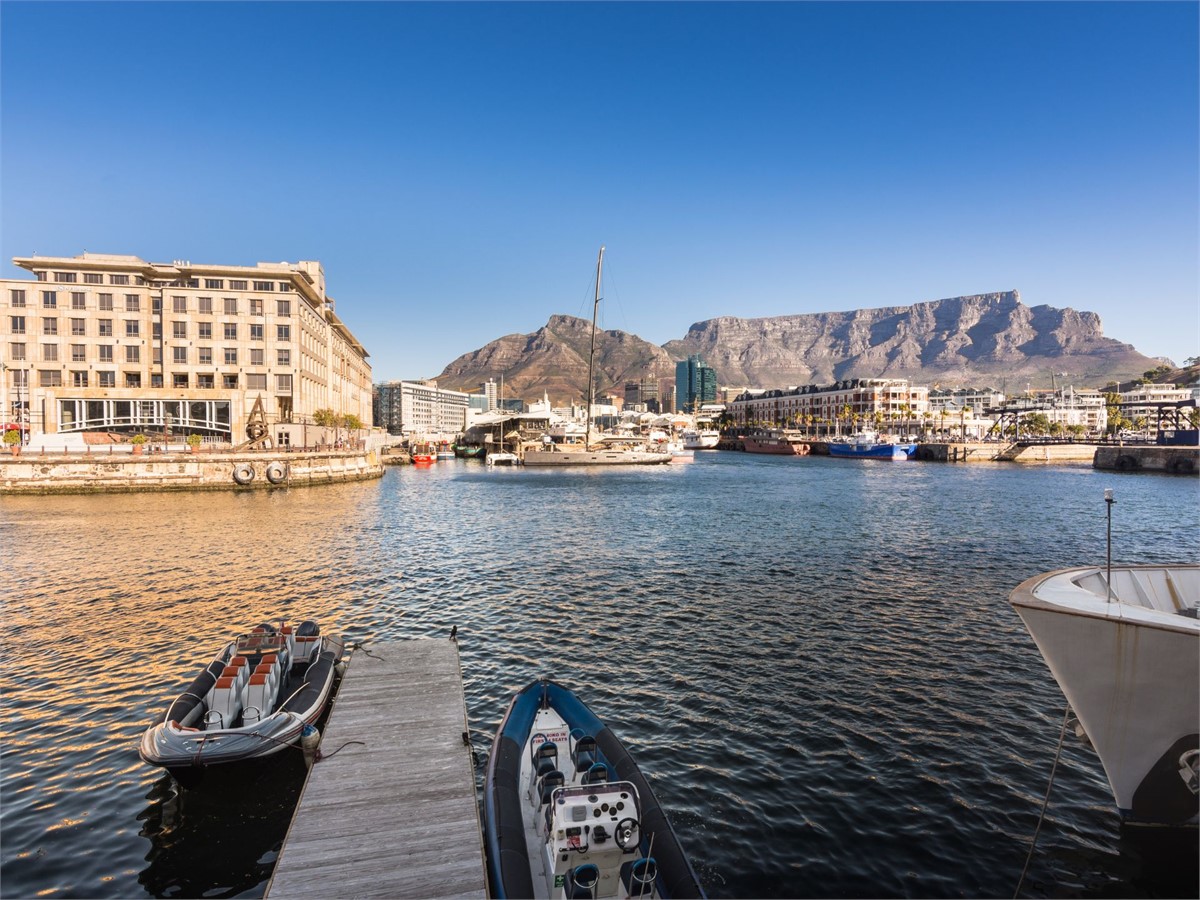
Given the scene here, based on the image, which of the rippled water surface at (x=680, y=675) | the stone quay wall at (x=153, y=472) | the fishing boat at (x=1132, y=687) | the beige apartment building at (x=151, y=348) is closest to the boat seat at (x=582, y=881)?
the rippled water surface at (x=680, y=675)

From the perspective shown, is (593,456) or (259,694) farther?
(593,456)

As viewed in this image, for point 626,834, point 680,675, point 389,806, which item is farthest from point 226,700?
point 680,675

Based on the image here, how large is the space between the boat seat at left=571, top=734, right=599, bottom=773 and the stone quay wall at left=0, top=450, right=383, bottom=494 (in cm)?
7245

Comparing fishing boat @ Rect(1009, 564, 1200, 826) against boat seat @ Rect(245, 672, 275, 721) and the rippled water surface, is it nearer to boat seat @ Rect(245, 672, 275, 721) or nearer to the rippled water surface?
the rippled water surface

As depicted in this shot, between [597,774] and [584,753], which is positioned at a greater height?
[597,774]

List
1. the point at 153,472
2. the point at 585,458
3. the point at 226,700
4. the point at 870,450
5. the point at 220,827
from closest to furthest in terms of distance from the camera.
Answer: the point at 220,827 < the point at 226,700 < the point at 153,472 < the point at 585,458 < the point at 870,450

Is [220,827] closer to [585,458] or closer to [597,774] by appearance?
[597,774]

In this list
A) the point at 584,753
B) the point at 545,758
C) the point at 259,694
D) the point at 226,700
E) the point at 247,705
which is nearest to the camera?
the point at 584,753

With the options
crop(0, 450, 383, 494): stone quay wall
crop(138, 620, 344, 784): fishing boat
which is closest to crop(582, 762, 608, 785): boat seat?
crop(138, 620, 344, 784): fishing boat

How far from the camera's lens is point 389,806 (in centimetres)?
1059

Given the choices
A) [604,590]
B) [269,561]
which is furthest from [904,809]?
[269,561]

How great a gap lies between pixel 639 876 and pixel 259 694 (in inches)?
411

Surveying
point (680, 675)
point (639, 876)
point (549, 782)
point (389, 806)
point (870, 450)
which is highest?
point (870, 450)

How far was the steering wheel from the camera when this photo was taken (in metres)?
8.55
